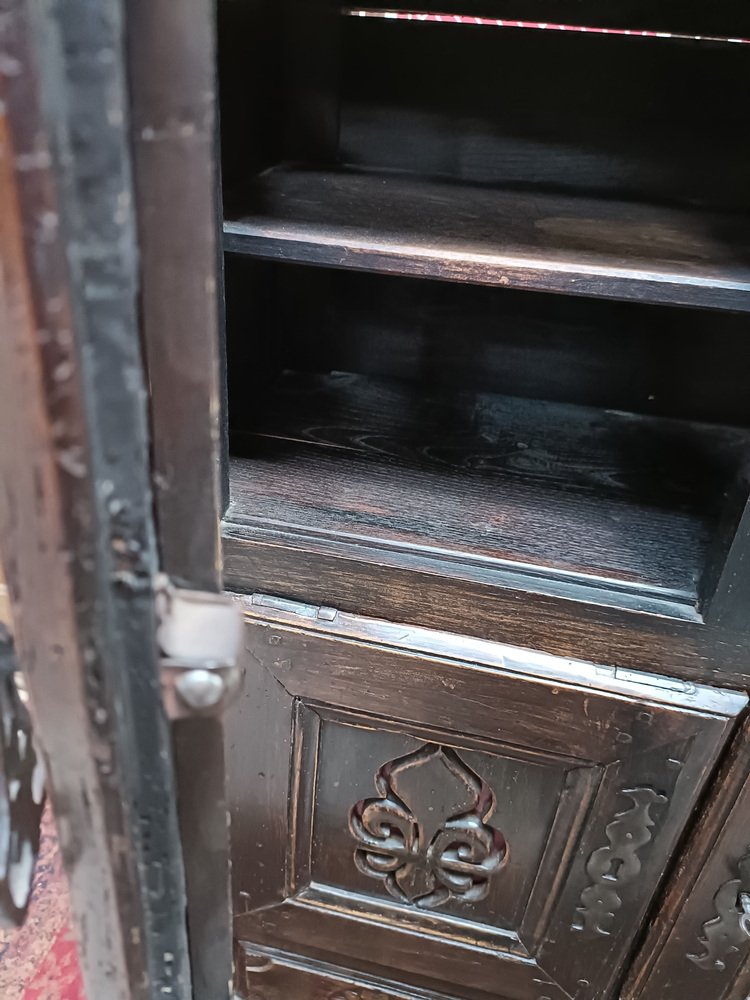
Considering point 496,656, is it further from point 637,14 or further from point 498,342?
point 637,14

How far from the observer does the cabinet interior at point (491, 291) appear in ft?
2.16

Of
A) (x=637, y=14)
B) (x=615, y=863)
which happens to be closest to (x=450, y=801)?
(x=615, y=863)

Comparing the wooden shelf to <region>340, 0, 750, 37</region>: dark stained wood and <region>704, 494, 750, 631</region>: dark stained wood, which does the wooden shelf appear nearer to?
<region>704, 494, 750, 631</region>: dark stained wood

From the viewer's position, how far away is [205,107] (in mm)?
224

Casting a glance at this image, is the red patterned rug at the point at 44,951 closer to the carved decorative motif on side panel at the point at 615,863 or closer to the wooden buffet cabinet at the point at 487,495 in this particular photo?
the wooden buffet cabinet at the point at 487,495

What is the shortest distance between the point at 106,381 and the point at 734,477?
73 centimetres

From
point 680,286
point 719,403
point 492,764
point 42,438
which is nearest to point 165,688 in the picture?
point 42,438

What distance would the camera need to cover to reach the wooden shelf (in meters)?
0.69

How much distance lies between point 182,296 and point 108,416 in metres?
0.04

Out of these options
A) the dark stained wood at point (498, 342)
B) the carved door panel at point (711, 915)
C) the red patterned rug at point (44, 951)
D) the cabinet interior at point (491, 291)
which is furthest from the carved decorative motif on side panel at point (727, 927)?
the red patterned rug at point (44, 951)

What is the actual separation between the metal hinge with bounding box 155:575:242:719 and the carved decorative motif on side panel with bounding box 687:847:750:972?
2.16 ft

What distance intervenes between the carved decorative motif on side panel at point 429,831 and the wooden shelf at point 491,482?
0.78ft

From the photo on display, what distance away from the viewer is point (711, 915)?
2.56 ft

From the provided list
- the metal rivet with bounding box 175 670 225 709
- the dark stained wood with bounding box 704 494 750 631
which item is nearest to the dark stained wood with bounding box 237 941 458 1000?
the dark stained wood with bounding box 704 494 750 631
